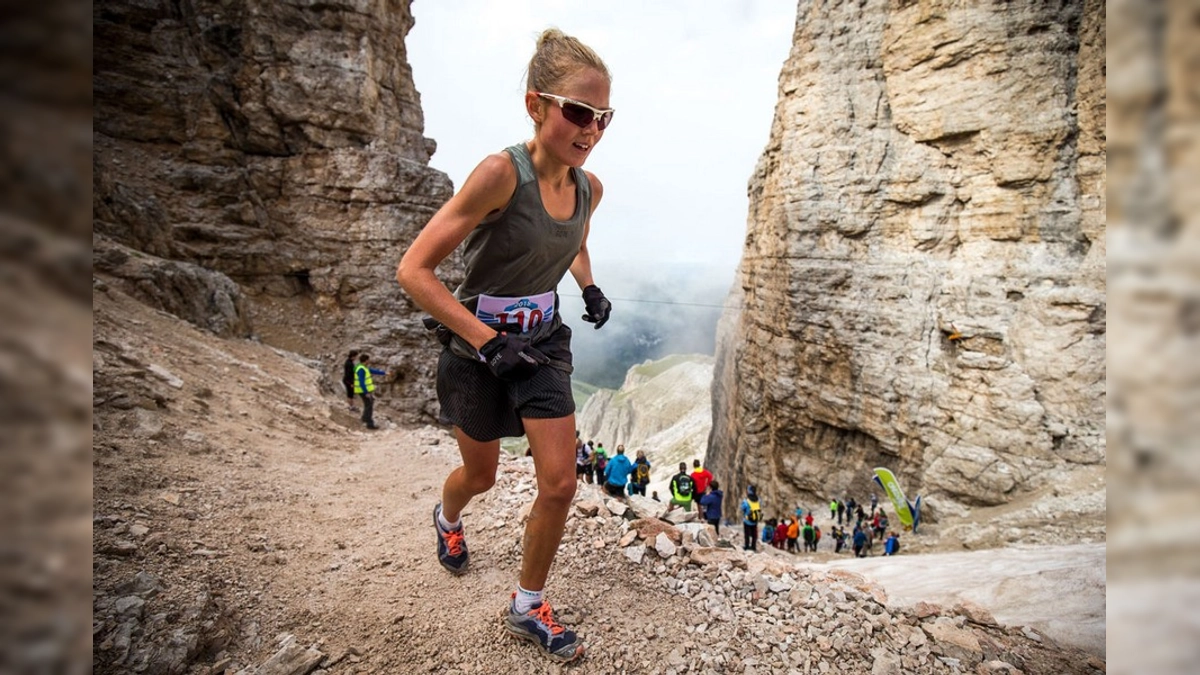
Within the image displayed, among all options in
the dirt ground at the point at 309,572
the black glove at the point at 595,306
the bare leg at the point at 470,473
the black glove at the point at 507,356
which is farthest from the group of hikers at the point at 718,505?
the black glove at the point at 507,356

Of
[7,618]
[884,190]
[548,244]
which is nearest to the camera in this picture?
[7,618]

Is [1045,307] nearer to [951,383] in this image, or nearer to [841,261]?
[951,383]

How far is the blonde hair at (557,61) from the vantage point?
7.14 ft

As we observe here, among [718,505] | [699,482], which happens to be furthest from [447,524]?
[699,482]

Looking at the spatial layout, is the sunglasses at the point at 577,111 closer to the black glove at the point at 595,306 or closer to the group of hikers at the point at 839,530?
the black glove at the point at 595,306

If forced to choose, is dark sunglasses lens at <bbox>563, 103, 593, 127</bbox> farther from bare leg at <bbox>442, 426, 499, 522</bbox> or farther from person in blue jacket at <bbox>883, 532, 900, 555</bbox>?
person in blue jacket at <bbox>883, 532, 900, 555</bbox>

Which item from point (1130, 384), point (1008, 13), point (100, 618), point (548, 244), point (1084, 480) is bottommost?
point (1084, 480)

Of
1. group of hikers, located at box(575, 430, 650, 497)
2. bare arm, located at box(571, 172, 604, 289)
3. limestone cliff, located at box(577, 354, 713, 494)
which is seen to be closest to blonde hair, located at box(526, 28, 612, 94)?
bare arm, located at box(571, 172, 604, 289)

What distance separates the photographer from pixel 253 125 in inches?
611

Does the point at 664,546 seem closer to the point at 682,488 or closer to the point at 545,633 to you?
the point at 545,633

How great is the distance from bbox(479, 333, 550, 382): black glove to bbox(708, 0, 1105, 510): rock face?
43.1 ft

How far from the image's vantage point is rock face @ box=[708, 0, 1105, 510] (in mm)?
11664

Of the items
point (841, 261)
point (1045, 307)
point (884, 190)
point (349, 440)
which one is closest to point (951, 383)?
point (1045, 307)

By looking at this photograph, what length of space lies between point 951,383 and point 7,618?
1491 centimetres
